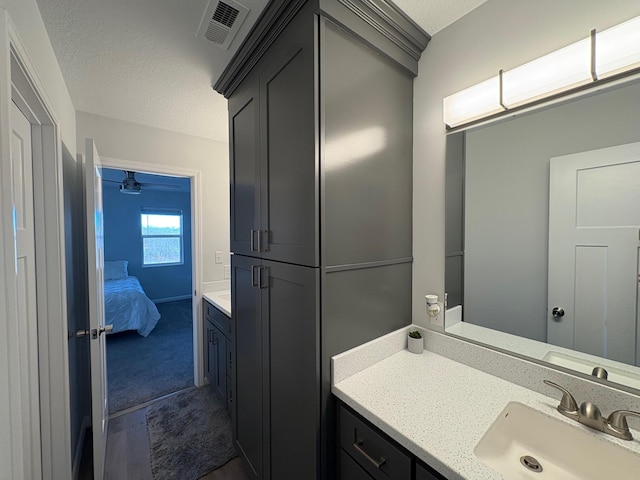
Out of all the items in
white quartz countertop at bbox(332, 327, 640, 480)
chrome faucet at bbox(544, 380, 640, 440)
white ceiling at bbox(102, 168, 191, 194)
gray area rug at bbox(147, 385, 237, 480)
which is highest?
white ceiling at bbox(102, 168, 191, 194)

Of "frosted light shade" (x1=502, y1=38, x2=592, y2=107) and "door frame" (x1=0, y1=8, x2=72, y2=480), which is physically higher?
"frosted light shade" (x1=502, y1=38, x2=592, y2=107)

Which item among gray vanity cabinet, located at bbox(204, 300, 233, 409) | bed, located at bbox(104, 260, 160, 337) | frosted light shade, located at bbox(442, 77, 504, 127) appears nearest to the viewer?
frosted light shade, located at bbox(442, 77, 504, 127)

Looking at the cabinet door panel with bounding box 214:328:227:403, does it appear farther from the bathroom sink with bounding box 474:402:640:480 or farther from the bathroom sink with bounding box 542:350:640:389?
the bathroom sink with bounding box 542:350:640:389

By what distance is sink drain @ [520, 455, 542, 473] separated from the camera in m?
0.80

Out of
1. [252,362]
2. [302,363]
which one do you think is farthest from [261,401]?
[302,363]

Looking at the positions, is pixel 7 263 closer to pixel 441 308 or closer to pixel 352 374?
pixel 352 374

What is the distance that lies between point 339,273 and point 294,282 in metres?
0.20

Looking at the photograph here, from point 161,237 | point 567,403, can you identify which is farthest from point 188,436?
point 161,237

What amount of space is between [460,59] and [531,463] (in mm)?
1591

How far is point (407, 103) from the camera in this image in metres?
1.34

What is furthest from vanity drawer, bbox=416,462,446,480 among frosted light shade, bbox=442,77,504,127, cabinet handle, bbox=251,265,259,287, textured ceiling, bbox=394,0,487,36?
textured ceiling, bbox=394,0,487,36

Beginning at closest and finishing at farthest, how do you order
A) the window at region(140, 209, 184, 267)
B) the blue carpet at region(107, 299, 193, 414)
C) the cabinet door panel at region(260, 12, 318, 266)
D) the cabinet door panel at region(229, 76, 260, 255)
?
the cabinet door panel at region(260, 12, 318, 266) < the cabinet door panel at region(229, 76, 260, 255) < the blue carpet at region(107, 299, 193, 414) < the window at region(140, 209, 184, 267)

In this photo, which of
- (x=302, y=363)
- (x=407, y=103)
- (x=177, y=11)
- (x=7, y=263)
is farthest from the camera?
(x=407, y=103)

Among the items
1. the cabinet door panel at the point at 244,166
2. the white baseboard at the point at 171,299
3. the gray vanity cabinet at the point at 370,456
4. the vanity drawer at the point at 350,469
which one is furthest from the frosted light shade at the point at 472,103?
the white baseboard at the point at 171,299
